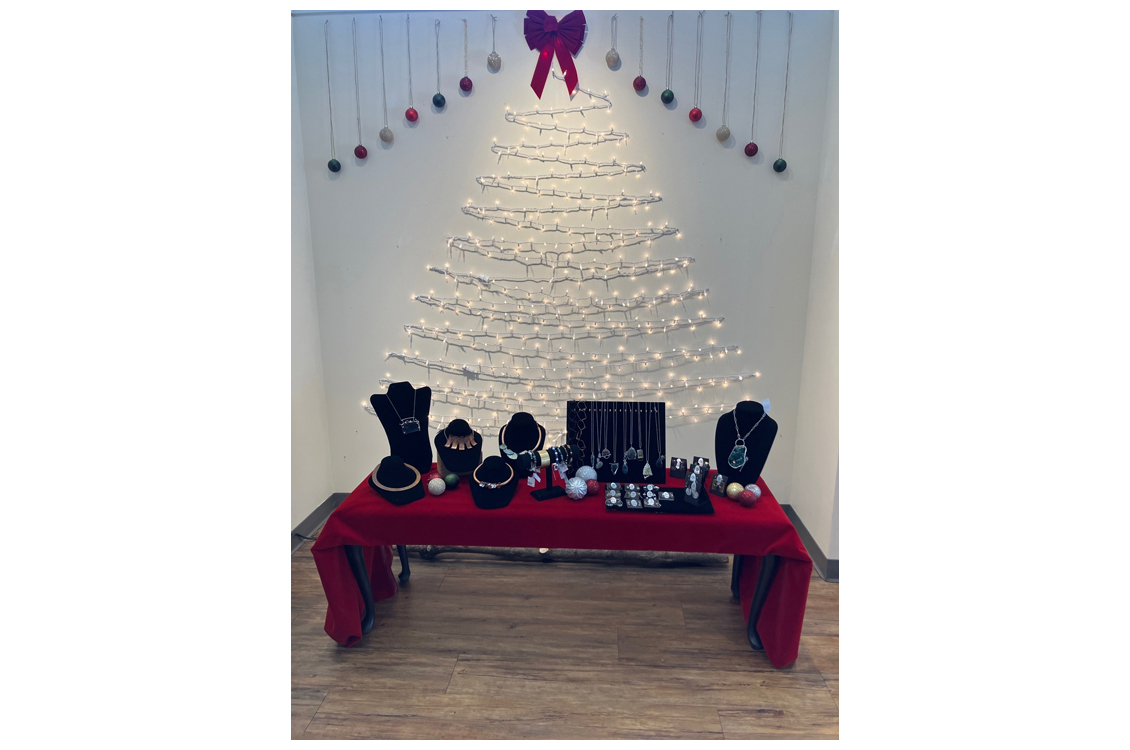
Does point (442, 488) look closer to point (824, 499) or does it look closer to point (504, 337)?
point (504, 337)

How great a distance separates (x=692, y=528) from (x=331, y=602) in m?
1.47

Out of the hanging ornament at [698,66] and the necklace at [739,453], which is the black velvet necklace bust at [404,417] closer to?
Answer: the necklace at [739,453]

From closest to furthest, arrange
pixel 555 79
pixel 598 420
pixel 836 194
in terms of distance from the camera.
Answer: pixel 598 420
pixel 836 194
pixel 555 79

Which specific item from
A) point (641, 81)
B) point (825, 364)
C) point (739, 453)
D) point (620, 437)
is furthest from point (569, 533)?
point (641, 81)

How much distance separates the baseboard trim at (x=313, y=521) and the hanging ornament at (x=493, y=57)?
2.43m

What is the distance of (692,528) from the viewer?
2.12 meters

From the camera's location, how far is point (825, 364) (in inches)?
114

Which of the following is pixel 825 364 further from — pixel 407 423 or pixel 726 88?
pixel 407 423

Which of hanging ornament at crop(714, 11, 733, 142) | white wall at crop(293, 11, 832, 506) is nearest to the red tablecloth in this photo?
white wall at crop(293, 11, 832, 506)

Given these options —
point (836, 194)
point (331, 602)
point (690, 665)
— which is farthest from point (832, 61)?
point (331, 602)

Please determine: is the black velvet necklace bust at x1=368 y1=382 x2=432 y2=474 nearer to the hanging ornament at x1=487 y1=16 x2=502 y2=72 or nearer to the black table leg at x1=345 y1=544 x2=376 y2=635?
the black table leg at x1=345 y1=544 x2=376 y2=635

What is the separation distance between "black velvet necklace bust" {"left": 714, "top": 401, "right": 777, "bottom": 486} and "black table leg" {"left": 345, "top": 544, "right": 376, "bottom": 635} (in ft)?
5.08

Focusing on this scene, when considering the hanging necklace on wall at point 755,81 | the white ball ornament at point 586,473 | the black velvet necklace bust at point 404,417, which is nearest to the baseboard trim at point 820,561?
the white ball ornament at point 586,473

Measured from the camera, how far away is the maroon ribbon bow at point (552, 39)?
277 centimetres
